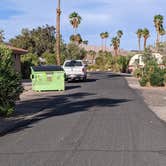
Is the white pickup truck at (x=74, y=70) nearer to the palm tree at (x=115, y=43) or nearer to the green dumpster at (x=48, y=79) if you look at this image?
the green dumpster at (x=48, y=79)

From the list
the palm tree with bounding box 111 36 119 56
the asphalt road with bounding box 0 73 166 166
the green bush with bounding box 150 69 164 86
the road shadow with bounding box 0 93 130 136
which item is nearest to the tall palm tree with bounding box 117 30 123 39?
the palm tree with bounding box 111 36 119 56

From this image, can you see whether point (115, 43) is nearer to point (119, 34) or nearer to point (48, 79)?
point (119, 34)

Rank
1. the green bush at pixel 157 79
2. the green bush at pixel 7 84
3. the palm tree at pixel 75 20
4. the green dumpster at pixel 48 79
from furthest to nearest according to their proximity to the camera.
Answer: the palm tree at pixel 75 20
the green bush at pixel 157 79
the green dumpster at pixel 48 79
the green bush at pixel 7 84

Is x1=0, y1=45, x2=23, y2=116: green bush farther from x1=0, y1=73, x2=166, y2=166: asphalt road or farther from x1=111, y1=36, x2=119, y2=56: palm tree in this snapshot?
x1=111, y1=36, x2=119, y2=56: palm tree

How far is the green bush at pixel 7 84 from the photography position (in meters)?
17.5

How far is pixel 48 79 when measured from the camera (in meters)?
31.9

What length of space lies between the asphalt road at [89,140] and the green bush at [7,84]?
1181mm

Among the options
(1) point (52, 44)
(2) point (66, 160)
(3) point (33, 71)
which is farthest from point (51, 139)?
(1) point (52, 44)

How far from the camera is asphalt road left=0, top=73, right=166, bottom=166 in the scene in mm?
10052

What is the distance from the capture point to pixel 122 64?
Result: 82.7 meters

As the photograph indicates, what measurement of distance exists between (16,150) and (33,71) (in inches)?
813

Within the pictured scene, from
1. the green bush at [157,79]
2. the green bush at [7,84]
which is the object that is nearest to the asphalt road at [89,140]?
the green bush at [7,84]

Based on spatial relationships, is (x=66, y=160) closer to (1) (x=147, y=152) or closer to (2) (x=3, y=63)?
(1) (x=147, y=152)

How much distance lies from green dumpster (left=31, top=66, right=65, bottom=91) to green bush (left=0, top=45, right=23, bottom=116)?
1331 cm
